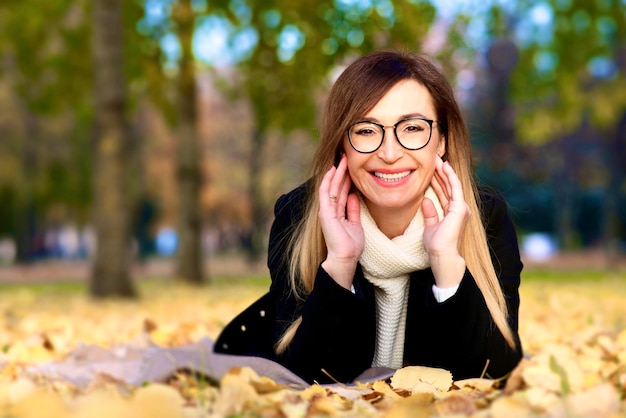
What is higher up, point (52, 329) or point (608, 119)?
point (608, 119)

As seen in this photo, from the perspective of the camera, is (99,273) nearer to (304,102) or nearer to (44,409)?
(304,102)

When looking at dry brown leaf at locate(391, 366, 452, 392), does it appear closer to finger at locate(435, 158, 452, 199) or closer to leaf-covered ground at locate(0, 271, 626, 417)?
leaf-covered ground at locate(0, 271, 626, 417)

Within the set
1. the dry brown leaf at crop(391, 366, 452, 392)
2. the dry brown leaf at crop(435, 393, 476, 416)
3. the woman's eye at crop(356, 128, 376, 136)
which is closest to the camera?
the dry brown leaf at crop(435, 393, 476, 416)

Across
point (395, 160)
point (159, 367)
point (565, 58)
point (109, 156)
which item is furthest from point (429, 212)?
point (565, 58)

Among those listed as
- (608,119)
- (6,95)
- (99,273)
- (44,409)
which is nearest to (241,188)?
(6,95)

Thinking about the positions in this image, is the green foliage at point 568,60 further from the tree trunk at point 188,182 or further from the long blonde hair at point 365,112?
the long blonde hair at point 365,112

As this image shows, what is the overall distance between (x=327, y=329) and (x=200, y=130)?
36.7 feet

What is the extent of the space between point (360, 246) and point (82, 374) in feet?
3.90

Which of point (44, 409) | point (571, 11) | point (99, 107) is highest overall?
point (571, 11)

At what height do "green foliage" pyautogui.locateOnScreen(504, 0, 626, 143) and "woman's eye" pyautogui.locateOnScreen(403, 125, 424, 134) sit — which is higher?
"green foliage" pyautogui.locateOnScreen(504, 0, 626, 143)

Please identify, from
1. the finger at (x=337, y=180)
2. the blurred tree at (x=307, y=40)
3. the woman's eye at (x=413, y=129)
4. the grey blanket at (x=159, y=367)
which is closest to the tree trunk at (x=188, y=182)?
the blurred tree at (x=307, y=40)

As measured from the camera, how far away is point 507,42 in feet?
52.4

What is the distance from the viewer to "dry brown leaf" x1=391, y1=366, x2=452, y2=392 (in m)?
2.38

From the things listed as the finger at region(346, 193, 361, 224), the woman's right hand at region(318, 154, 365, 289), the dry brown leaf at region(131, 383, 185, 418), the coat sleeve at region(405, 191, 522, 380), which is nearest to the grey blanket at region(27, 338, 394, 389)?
the coat sleeve at region(405, 191, 522, 380)
